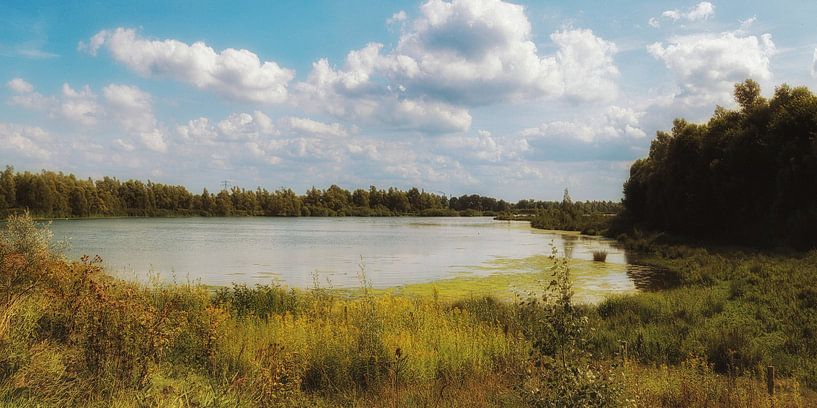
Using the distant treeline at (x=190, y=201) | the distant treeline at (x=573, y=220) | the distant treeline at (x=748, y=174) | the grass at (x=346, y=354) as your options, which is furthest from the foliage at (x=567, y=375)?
the distant treeline at (x=190, y=201)

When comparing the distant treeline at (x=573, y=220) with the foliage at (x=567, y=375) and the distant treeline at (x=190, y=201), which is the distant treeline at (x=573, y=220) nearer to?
the distant treeline at (x=190, y=201)

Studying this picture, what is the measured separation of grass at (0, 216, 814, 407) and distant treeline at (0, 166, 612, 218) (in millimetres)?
86694

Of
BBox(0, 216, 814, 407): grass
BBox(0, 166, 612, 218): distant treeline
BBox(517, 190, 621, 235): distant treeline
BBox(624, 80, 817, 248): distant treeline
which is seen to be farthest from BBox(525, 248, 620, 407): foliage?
BBox(0, 166, 612, 218): distant treeline

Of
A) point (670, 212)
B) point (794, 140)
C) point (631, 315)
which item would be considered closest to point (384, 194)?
point (670, 212)

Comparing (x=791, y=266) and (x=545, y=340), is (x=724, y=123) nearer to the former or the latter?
(x=791, y=266)

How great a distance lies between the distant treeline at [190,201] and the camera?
298 ft

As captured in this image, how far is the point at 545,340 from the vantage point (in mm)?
6227

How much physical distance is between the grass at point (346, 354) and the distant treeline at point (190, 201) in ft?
284

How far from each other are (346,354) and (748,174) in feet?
108

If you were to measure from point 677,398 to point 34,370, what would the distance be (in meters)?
8.63

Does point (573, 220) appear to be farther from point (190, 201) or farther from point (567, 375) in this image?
point (190, 201)

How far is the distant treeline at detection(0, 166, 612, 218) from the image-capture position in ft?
298

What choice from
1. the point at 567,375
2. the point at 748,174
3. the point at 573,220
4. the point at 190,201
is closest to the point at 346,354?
the point at 567,375

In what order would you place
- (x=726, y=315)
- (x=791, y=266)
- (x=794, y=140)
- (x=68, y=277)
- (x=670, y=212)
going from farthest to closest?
1. (x=670, y=212)
2. (x=794, y=140)
3. (x=791, y=266)
4. (x=726, y=315)
5. (x=68, y=277)
